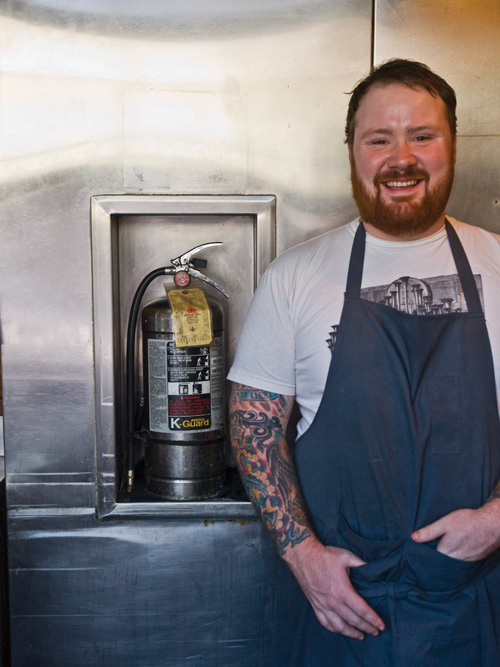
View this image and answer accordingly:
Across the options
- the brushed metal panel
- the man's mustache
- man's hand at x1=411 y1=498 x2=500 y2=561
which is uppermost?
the man's mustache

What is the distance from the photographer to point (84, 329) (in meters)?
1.56

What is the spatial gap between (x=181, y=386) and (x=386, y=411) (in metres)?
0.52

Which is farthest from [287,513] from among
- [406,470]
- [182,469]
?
[182,469]

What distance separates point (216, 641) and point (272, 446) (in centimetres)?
58

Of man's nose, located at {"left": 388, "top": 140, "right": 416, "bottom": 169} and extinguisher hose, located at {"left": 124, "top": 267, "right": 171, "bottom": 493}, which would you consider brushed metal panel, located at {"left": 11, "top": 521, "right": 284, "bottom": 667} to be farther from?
man's nose, located at {"left": 388, "top": 140, "right": 416, "bottom": 169}

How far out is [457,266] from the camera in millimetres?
1311

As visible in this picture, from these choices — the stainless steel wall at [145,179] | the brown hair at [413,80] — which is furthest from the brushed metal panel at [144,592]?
the brown hair at [413,80]

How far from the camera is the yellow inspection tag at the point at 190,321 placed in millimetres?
1513

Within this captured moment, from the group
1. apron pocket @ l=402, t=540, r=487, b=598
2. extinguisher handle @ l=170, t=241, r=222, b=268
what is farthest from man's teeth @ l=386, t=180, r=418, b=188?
apron pocket @ l=402, t=540, r=487, b=598

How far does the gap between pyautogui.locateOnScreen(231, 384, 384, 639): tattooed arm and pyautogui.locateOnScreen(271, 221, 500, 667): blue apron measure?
34 millimetres

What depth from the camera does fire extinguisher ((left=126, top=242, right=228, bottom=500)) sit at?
5.03 ft

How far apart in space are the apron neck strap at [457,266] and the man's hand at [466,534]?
14.7 inches

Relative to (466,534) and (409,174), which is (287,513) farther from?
(409,174)

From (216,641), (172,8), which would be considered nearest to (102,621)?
(216,641)
